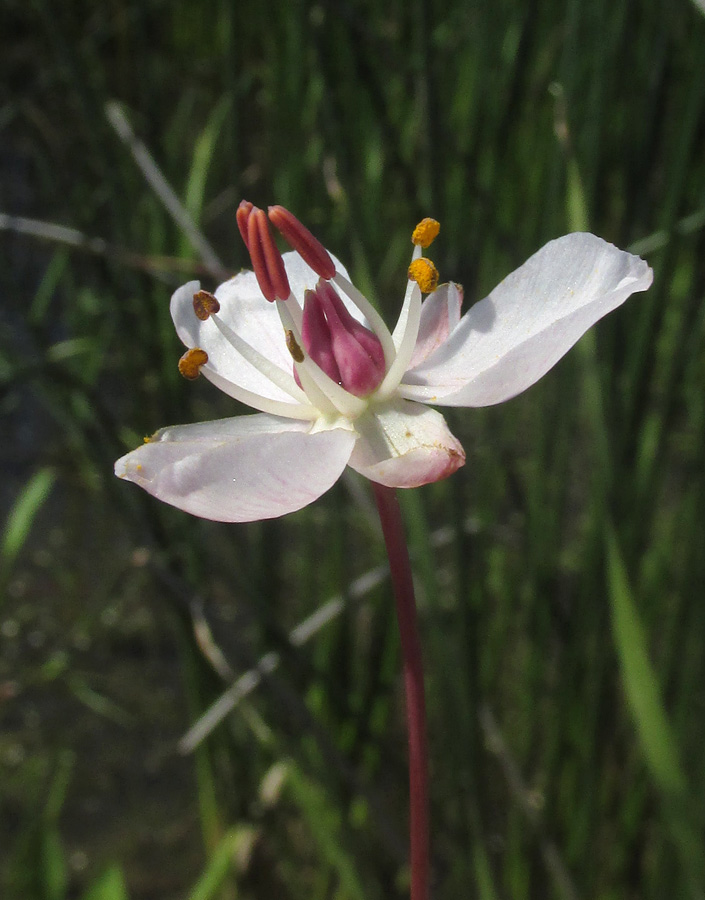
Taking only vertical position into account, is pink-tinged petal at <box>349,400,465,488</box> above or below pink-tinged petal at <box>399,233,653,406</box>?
below

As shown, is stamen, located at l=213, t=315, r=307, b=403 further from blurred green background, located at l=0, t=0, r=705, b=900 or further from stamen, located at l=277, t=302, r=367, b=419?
blurred green background, located at l=0, t=0, r=705, b=900

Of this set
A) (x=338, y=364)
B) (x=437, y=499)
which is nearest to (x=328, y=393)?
(x=338, y=364)

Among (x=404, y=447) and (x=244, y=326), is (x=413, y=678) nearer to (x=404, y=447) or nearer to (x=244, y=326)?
(x=404, y=447)

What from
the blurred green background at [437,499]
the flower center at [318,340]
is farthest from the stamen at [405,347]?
the blurred green background at [437,499]

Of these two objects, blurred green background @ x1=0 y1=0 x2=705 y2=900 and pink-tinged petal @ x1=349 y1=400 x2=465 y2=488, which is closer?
pink-tinged petal @ x1=349 y1=400 x2=465 y2=488

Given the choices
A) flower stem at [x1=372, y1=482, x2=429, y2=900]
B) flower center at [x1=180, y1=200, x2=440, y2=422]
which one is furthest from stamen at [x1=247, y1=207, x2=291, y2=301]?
flower stem at [x1=372, y1=482, x2=429, y2=900]

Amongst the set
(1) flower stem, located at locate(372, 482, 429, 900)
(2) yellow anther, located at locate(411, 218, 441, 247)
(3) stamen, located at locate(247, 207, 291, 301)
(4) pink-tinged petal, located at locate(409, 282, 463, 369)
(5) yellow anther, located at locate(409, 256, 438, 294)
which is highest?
(3) stamen, located at locate(247, 207, 291, 301)
